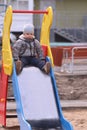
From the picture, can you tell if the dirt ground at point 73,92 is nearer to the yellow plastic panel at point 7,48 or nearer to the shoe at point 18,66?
the yellow plastic panel at point 7,48

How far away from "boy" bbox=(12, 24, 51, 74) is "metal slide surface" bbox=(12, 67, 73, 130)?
0.22 meters

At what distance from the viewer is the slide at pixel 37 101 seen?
917cm

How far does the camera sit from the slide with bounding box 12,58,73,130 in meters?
9.17

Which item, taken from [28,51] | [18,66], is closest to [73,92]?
[28,51]

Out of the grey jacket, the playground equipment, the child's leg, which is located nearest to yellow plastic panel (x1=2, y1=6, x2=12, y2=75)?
the playground equipment

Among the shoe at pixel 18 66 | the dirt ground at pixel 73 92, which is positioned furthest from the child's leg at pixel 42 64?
the dirt ground at pixel 73 92

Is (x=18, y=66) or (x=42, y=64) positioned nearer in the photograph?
(x=18, y=66)

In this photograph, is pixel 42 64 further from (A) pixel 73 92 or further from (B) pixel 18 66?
(A) pixel 73 92

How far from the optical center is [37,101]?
933 cm

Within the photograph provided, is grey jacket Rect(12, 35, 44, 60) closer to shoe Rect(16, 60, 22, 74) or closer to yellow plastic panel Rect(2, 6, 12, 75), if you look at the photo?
yellow plastic panel Rect(2, 6, 12, 75)

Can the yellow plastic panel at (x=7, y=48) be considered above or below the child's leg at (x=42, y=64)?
above

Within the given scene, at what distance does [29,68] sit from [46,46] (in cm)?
85

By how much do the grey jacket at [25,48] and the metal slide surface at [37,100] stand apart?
0.36 meters

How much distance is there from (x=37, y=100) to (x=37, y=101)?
18mm
